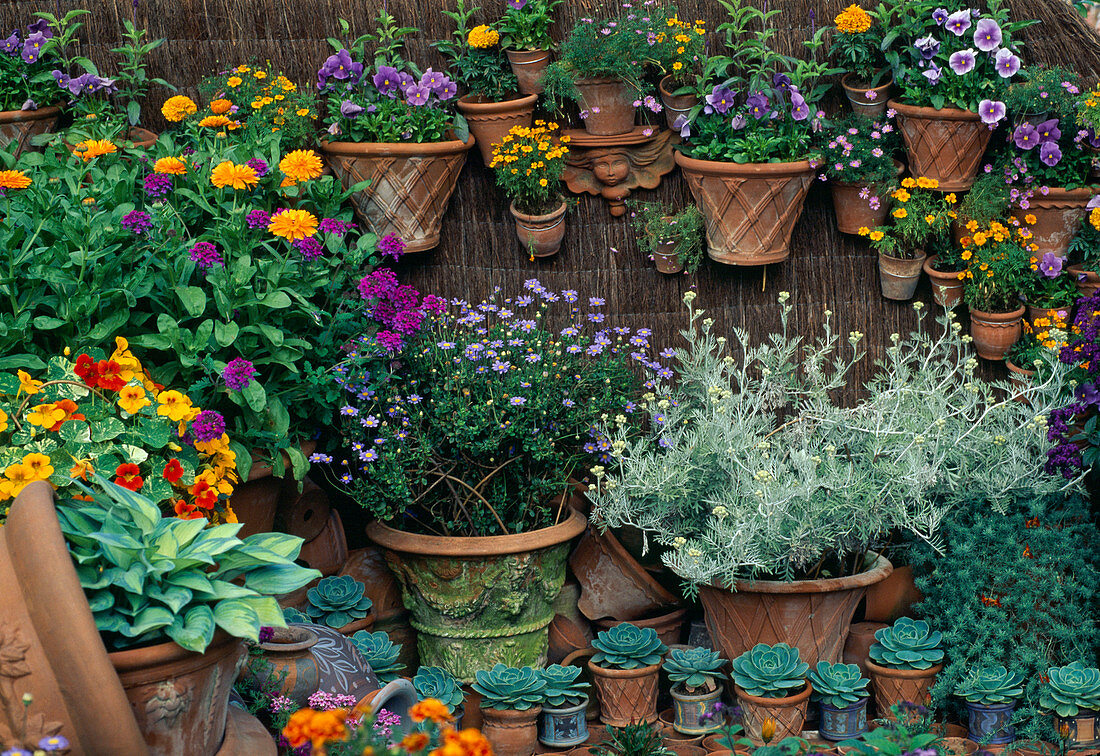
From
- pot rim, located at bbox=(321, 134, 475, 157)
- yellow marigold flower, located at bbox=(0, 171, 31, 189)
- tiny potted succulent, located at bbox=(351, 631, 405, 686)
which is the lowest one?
tiny potted succulent, located at bbox=(351, 631, 405, 686)

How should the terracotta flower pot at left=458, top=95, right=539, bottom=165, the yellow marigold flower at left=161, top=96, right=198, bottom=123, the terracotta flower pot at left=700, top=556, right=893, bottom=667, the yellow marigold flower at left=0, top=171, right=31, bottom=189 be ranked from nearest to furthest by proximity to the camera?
1. the yellow marigold flower at left=0, top=171, right=31, bottom=189
2. the terracotta flower pot at left=700, top=556, right=893, bottom=667
3. the yellow marigold flower at left=161, top=96, right=198, bottom=123
4. the terracotta flower pot at left=458, top=95, right=539, bottom=165

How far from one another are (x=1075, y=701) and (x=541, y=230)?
206cm

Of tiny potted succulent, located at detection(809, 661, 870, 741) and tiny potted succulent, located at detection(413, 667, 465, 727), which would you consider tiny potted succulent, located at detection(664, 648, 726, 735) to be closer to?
tiny potted succulent, located at detection(809, 661, 870, 741)

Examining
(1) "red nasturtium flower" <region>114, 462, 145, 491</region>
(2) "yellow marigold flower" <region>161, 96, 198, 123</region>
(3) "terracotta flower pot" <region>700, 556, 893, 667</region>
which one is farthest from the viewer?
(2) "yellow marigold flower" <region>161, 96, 198, 123</region>

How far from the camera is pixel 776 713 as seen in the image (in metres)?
2.73

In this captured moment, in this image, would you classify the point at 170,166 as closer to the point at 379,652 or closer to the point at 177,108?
the point at 177,108

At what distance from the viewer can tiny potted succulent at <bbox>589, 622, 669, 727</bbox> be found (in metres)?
2.87

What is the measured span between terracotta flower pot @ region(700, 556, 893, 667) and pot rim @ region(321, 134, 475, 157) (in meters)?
1.56

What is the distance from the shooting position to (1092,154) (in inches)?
126

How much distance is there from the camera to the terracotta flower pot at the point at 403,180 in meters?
3.20

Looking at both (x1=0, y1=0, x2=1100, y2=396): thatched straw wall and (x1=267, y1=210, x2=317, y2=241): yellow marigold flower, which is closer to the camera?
(x1=267, y1=210, x2=317, y2=241): yellow marigold flower

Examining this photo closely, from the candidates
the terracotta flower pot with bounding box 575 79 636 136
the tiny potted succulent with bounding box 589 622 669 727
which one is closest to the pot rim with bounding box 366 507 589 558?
the tiny potted succulent with bounding box 589 622 669 727

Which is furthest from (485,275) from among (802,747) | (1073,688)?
(1073,688)

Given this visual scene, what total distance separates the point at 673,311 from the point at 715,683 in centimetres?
126
